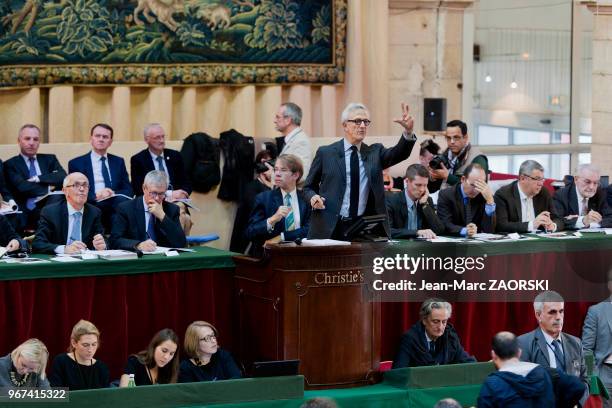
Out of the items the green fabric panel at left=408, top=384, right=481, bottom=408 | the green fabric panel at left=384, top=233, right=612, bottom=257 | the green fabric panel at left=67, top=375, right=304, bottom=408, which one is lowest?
the green fabric panel at left=408, top=384, right=481, bottom=408

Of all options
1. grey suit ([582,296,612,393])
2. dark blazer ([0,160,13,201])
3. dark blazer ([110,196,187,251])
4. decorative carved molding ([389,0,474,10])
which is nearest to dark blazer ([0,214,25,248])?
dark blazer ([110,196,187,251])

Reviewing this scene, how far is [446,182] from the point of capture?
10.6 metres

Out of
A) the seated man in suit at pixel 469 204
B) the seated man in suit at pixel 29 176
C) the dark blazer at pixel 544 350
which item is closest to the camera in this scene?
the dark blazer at pixel 544 350

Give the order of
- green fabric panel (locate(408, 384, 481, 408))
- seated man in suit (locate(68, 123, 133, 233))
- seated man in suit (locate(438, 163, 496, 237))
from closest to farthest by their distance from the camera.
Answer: green fabric panel (locate(408, 384, 481, 408)), seated man in suit (locate(438, 163, 496, 237)), seated man in suit (locate(68, 123, 133, 233))

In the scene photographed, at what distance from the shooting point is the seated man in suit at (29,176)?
32.7ft

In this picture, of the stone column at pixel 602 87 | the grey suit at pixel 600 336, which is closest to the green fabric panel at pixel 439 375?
the grey suit at pixel 600 336

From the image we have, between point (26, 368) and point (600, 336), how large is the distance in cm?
372

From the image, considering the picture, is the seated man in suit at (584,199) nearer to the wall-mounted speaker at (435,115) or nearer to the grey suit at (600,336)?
the grey suit at (600,336)

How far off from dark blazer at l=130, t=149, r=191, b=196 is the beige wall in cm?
59

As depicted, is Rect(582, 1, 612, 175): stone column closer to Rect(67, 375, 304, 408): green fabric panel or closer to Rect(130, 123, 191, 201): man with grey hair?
Rect(130, 123, 191, 201): man with grey hair

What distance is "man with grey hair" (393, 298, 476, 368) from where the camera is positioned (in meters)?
8.35

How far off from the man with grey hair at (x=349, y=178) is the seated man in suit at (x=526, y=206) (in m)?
1.55

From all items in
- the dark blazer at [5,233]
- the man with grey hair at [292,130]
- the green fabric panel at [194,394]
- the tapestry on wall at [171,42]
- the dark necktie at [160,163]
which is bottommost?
the green fabric panel at [194,394]

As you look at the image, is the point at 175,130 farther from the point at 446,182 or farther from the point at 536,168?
the point at 536,168
